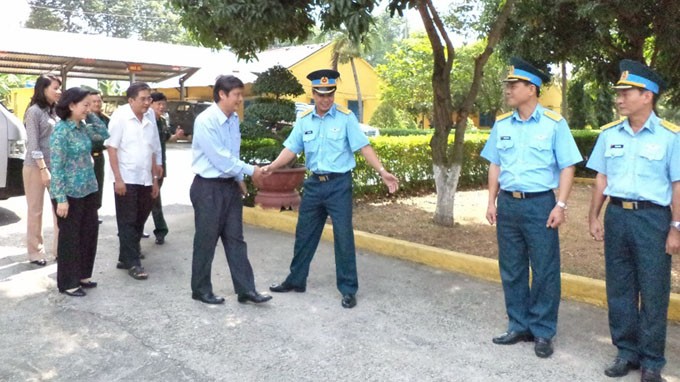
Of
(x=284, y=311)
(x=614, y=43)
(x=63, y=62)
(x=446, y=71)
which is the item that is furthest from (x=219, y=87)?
(x=63, y=62)

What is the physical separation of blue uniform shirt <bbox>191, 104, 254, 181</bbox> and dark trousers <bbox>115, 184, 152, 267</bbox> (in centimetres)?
104

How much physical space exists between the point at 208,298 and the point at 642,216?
3117 millimetres

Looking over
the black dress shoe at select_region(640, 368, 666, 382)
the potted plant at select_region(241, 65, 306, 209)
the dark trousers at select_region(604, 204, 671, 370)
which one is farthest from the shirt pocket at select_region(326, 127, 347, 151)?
the potted plant at select_region(241, 65, 306, 209)

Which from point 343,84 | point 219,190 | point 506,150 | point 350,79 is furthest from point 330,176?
point 350,79

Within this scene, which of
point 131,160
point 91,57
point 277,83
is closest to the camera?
point 131,160

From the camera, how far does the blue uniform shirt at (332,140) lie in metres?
4.97

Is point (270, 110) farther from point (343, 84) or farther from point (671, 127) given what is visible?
point (343, 84)

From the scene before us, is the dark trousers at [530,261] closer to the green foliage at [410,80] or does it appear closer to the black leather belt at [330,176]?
the black leather belt at [330,176]

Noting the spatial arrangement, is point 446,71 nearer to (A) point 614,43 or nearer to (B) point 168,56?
(A) point 614,43

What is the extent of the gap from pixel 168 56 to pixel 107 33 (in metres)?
41.6

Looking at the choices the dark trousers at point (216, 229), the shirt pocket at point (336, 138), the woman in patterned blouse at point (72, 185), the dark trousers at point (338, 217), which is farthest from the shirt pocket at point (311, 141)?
the woman in patterned blouse at point (72, 185)

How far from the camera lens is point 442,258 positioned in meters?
6.00

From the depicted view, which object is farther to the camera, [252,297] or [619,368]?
[252,297]

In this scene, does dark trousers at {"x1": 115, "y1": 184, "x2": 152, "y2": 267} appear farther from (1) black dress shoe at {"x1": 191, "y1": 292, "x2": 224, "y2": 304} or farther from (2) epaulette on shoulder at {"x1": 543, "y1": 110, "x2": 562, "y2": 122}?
(2) epaulette on shoulder at {"x1": 543, "y1": 110, "x2": 562, "y2": 122}
